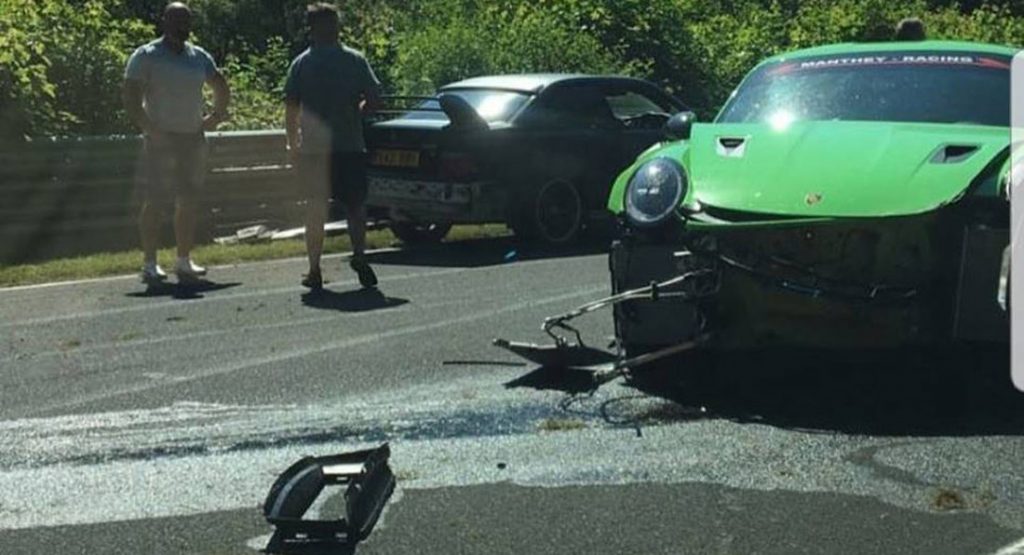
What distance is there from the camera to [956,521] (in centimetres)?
555

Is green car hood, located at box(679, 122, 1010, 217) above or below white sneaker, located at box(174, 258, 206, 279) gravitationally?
above

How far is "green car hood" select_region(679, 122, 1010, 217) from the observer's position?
7.02 m

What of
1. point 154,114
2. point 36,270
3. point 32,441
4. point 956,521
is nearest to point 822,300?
point 956,521

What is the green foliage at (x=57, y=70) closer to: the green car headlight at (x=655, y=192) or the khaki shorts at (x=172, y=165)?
the khaki shorts at (x=172, y=165)

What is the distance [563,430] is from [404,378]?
142cm

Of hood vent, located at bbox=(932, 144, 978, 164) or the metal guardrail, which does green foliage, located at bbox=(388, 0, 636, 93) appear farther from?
hood vent, located at bbox=(932, 144, 978, 164)

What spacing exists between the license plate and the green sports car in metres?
6.57

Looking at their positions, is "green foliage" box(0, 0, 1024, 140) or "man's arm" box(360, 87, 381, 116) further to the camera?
"green foliage" box(0, 0, 1024, 140)

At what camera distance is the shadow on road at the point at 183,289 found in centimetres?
1145

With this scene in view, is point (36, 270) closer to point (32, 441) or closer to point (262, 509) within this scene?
point (32, 441)

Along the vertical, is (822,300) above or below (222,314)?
above

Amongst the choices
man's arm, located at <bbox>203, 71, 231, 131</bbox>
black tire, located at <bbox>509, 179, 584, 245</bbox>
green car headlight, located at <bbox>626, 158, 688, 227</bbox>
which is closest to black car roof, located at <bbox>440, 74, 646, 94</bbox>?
black tire, located at <bbox>509, 179, 584, 245</bbox>

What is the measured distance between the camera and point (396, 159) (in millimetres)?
14648

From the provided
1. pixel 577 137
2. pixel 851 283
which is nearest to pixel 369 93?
pixel 577 137
